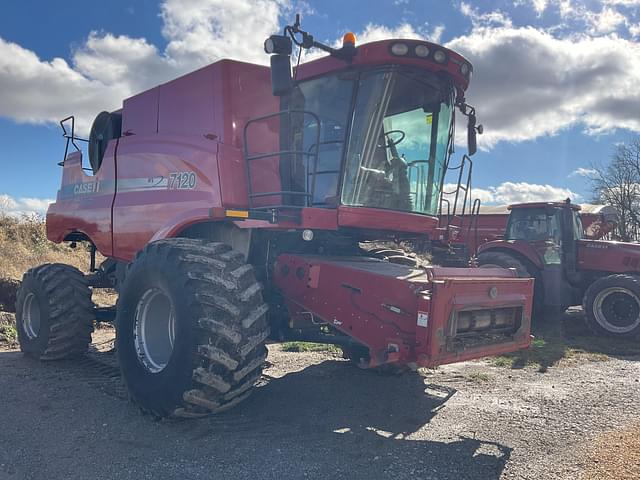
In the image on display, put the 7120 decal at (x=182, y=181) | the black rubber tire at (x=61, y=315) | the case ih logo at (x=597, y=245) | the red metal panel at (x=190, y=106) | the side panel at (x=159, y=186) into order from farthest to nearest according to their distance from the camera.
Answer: the case ih logo at (x=597, y=245)
the black rubber tire at (x=61, y=315)
the red metal panel at (x=190, y=106)
the 7120 decal at (x=182, y=181)
the side panel at (x=159, y=186)

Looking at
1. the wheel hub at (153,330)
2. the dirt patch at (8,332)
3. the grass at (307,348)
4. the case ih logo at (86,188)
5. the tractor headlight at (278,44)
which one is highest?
the tractor headlight at (278,44)

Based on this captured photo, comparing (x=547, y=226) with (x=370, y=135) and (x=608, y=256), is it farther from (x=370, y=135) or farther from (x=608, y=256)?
(x=370, y=135)

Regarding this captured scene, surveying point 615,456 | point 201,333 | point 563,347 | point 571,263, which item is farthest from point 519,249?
point 201,333

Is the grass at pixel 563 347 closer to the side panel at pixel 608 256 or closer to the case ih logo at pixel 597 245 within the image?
the side panel at pixel 608 256

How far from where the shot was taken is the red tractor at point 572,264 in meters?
9.26

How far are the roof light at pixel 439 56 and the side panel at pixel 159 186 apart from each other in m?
2.10

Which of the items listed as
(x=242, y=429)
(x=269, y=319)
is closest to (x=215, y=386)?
→ (x=242, y=429)

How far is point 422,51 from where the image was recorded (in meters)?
4.66

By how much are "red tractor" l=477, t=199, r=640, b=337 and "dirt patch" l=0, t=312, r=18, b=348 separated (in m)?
7.63

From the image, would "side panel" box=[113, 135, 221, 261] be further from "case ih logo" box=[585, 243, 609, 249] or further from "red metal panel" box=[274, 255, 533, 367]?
"case ih logo" box=[585, 243, 609, 249]

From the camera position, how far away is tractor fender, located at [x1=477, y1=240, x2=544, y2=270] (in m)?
10.5

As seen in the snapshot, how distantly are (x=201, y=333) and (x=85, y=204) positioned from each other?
140 inches

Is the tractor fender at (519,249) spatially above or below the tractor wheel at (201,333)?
above

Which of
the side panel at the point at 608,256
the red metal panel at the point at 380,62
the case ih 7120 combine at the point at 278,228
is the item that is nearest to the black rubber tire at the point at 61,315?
the case ih 7120 combine at the point at 278,228
